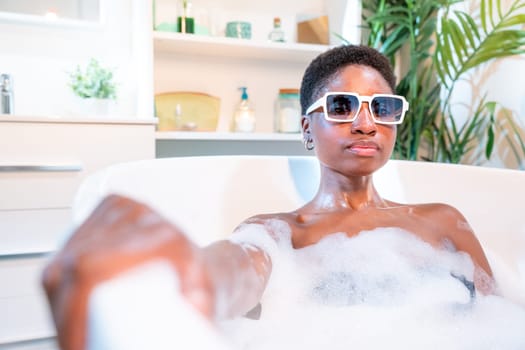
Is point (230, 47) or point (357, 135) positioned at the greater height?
point (230, 47)

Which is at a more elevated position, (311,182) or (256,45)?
(256,45)

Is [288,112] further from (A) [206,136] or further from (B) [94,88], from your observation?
(B) [94,88]

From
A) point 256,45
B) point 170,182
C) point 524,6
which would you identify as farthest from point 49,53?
point 524,6

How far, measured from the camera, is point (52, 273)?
0.23 metres

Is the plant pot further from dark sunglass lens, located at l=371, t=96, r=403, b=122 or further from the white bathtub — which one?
dark sunglass lens, located at l=371, t=96, r=403, b=122

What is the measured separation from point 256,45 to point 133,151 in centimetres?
71

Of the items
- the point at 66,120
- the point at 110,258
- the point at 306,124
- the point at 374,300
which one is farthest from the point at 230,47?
the point at 110,258

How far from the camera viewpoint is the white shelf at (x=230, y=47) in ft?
5.01

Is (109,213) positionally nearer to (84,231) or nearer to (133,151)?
(84,231)

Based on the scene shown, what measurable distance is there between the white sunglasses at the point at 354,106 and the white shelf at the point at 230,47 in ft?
3.09

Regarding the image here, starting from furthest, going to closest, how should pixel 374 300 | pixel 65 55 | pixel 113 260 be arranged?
pixel 65 55 → pixel 374 300 → pixel 113 260

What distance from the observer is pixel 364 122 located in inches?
28.5

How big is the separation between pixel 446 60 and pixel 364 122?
2.97 ft

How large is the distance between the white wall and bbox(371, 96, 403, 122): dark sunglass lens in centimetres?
96
